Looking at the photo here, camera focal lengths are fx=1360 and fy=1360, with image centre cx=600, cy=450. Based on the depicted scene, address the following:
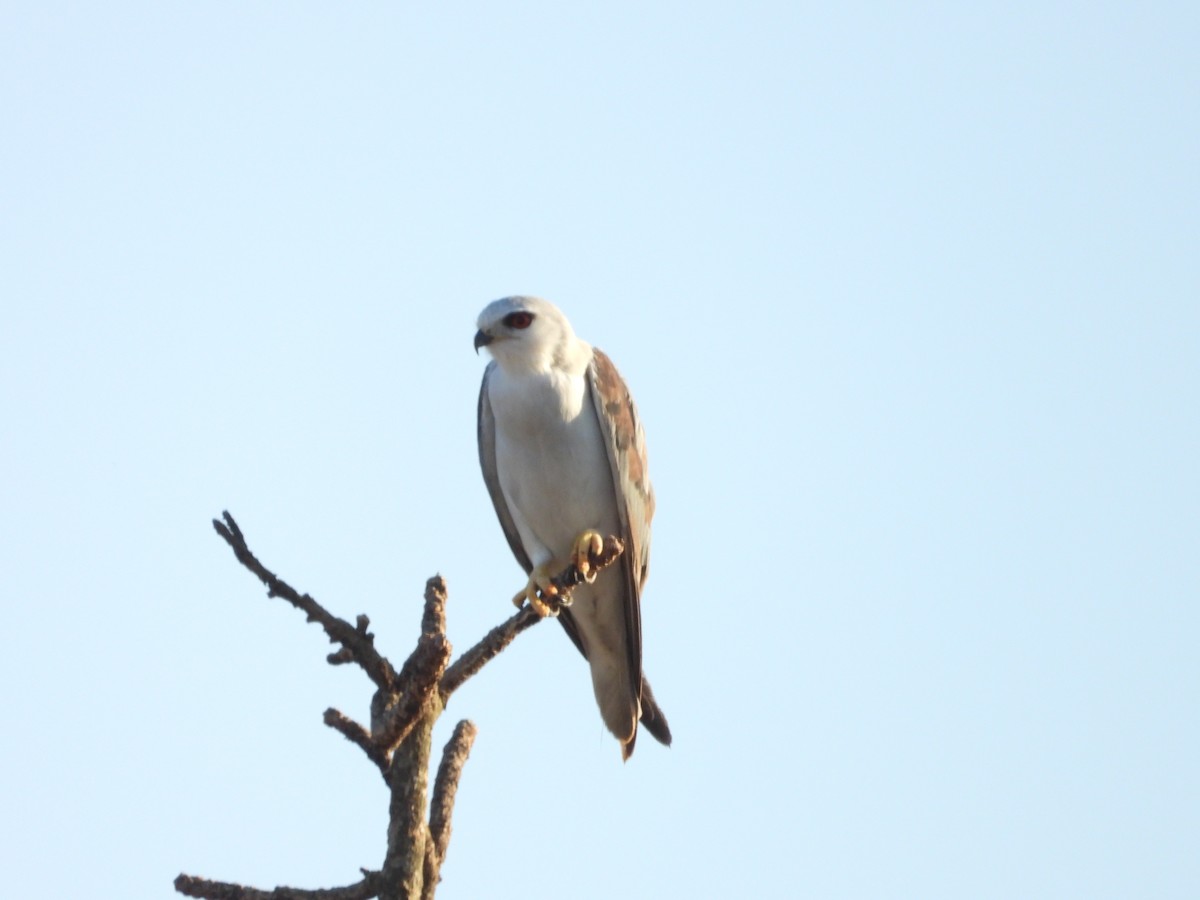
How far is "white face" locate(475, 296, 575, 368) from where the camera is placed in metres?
7.55

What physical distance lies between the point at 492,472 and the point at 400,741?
4.20 meters

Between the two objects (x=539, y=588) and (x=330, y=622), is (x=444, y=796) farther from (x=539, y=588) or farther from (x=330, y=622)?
(x=539, y=588)

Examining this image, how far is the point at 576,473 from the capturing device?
738 centimetres

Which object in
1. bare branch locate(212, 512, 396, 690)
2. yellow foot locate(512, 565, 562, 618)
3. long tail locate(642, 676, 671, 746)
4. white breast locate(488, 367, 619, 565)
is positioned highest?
white breast locate(488, 367, 619, 565)

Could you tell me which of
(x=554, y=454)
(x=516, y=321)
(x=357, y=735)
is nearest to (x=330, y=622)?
(x=357, y=735)

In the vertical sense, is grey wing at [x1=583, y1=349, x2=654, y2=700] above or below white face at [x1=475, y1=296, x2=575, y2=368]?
below

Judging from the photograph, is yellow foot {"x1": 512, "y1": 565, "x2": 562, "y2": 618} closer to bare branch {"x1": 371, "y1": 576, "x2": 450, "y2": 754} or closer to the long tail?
the long tail

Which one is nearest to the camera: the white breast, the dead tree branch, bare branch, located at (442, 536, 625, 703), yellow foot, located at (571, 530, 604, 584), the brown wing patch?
the dead tree branch

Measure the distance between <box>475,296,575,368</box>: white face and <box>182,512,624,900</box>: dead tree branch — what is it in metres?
3.48

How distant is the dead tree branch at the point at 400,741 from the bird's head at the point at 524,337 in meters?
3.47


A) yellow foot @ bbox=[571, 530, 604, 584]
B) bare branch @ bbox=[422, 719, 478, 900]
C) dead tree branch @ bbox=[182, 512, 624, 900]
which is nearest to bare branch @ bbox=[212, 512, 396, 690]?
dead tree branch @ bbox=[182, 512, 624, 900]

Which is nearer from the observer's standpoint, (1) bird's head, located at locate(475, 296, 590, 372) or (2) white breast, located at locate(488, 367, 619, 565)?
(2) white breast, located at locate(488, 367, 619, 565)

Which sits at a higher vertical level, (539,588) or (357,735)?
(539,588)

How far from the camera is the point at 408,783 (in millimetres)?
Result: 3848
